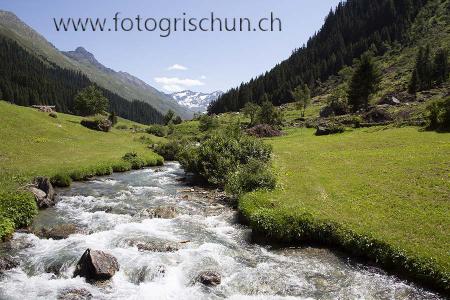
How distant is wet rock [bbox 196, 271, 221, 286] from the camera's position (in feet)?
65.4

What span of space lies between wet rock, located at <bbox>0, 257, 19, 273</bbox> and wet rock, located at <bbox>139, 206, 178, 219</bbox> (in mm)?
11829

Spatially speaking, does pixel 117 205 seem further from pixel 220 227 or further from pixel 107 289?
pixel 107 289

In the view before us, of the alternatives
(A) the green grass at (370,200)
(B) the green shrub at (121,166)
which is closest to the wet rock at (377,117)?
Result: (A) the green grass at (370,200)

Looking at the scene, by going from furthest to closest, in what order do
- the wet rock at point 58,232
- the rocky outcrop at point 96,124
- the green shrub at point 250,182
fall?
1. the rocky outcrop at point 96,124
2. the green shrub at point 250,182
3. the wet rock at point 58,232

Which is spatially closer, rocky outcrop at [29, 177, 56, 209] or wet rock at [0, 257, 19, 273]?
wet rock at [0, 257, 19, 273]

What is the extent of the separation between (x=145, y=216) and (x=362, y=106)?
90557 mm

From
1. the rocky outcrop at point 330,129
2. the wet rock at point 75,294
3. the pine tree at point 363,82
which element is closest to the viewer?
the wet rock at point 75,294

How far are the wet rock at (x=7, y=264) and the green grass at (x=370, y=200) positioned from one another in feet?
52.5

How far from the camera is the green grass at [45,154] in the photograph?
29.7 metres

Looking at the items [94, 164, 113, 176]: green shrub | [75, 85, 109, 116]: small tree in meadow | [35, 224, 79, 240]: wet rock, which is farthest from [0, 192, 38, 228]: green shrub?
[75, 85, 109, 116]: small tree in meadow

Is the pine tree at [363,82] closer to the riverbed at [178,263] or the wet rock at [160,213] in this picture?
the riverbed at [178,263]

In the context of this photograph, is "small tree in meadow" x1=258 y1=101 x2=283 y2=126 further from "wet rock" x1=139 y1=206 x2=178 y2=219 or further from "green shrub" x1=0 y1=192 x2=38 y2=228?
"green shrub" x1=0 y1=192 x2=38 y2=228

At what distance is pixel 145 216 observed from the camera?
31.8 m

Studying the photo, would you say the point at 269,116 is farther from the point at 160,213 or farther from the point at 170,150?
→ the point at 160,213
